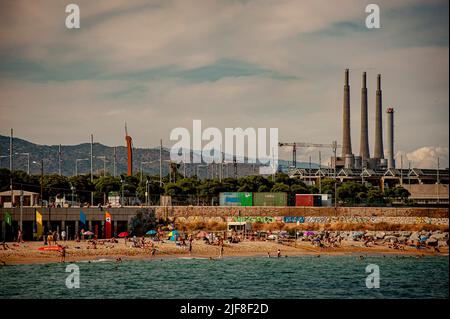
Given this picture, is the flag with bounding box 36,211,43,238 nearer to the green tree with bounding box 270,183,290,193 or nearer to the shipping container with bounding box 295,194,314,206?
the shipping container with bounding box 295,194,314,206

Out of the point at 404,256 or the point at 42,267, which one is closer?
the point at 42,267

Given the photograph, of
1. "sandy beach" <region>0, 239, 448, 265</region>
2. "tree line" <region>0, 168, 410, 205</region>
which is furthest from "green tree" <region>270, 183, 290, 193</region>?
"sandy beach" <region>0, 239, 448, 265</region>

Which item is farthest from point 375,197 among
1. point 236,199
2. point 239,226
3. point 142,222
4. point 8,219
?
point 8,219

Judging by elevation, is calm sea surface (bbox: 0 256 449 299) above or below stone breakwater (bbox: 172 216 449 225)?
below

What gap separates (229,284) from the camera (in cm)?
5984

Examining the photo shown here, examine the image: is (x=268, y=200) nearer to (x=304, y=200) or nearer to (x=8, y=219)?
(x=304, y=200)

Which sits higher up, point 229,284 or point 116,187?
point 116,187

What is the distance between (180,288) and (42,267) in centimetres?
1652

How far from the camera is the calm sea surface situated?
5575 centimetres

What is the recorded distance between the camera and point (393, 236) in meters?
93.2

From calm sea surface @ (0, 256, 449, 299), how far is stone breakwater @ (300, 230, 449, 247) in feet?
39.3

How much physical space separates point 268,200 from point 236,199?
18.4 feet
